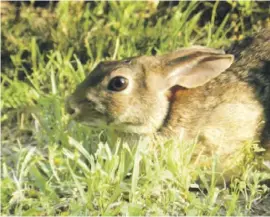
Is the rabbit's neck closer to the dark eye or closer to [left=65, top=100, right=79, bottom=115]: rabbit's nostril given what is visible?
the dark eye

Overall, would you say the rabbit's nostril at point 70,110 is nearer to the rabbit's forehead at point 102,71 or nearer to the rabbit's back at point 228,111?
the rabbit's forehead at point 102,71

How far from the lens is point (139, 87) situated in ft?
14.4

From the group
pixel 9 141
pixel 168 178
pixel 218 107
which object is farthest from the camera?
pixel 9 141

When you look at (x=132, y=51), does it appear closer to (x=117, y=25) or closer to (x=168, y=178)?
(x=117, y=25)

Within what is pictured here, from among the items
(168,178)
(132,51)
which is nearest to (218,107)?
(168,178)

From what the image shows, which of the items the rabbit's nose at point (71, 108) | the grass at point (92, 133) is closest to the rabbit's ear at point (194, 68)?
the grass at point (92, 133)

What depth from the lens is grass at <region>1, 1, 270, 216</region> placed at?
4.09 m

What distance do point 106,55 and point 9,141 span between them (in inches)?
37.5

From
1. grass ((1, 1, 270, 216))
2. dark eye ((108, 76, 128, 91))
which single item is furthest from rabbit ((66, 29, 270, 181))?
grass ((1, 1, 270, 216))

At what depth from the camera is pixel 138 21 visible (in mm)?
5742

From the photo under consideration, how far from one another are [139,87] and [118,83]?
12cm

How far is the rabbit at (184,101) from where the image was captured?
434 cm

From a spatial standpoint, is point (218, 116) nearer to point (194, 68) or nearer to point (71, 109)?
point (194, 68)

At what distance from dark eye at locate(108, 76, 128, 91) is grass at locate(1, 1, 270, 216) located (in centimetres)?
29
